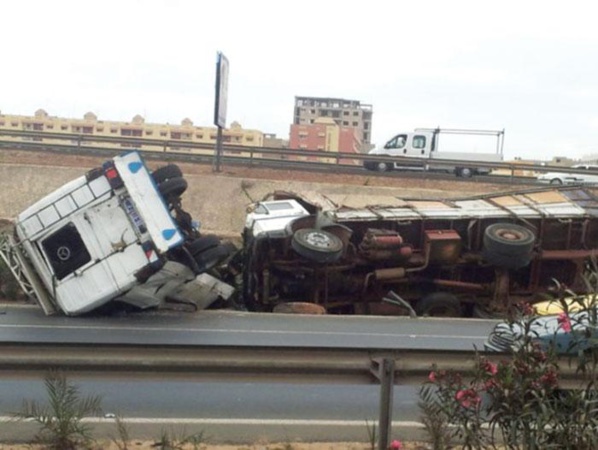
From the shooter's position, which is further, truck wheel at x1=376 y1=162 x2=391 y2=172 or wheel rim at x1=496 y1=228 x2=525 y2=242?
truck wheel at x1=376 y1=162 x2=391 y2=172

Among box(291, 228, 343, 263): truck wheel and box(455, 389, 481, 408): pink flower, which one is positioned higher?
box(455, 389, 481, 408): pink flower

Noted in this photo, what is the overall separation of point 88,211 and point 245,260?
4513 mm

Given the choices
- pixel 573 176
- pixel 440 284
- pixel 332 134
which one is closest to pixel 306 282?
pixel 440 284

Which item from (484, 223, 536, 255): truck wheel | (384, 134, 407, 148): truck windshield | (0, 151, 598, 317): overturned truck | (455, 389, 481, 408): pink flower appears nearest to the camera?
(455, 389, 481, 408): pink flower

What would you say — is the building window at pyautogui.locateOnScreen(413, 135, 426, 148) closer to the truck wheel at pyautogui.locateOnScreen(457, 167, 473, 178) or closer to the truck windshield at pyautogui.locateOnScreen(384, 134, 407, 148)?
the truck windshield at pyautogui.locateOnScreen(384, 134, 407, 148)

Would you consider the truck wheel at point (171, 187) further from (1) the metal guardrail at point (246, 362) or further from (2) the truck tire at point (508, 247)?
(1) the metal guardrail at point (246, 362)

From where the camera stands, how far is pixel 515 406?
152 inches

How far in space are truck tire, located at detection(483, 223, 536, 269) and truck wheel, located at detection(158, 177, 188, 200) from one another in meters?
6.54

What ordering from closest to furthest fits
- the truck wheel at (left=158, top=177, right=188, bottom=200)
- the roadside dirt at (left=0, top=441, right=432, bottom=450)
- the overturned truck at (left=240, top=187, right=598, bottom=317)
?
the roadside dirt at (left=0, top=441, right=432, bottom=450) < the truck wheel at (left=158, top=177, right=188, bottom=200) < the overturned truck at (left=240, top=187, right=598, bottom=317)

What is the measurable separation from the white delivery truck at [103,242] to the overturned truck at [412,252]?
8.89 feet

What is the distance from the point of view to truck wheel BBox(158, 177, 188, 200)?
1358 centimetres

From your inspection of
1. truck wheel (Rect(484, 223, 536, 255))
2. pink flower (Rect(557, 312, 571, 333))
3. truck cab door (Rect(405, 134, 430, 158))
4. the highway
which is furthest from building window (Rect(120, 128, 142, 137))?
pink flower (Rect(557, 312, 571, 333))

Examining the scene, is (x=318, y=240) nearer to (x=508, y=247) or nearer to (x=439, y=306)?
(x=439, y=306)

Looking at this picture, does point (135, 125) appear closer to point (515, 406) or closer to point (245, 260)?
point (245, 260)
